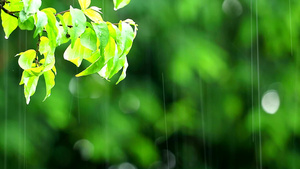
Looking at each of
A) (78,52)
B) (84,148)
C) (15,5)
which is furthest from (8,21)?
(84,148)

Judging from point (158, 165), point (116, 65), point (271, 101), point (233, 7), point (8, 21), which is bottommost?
point (158, 165)

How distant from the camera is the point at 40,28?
865 mm

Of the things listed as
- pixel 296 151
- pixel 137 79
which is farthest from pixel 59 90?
pixel 296 151

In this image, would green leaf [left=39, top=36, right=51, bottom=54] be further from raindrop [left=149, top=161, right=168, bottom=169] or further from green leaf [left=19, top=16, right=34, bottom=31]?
raindrop [left=149, top=161, right=168, bottom=169]

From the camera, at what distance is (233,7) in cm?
319

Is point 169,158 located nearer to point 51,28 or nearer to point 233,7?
point 233,7

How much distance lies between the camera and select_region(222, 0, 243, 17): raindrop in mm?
3174

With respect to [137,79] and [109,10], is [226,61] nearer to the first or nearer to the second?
[137,79]

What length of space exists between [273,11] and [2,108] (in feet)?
5.81

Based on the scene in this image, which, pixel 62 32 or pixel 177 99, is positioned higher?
pixel 62 32

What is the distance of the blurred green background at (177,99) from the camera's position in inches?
114

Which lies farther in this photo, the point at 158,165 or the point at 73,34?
the point at 158,165

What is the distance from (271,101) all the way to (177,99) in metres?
0.63

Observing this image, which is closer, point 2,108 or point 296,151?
point 2,108
